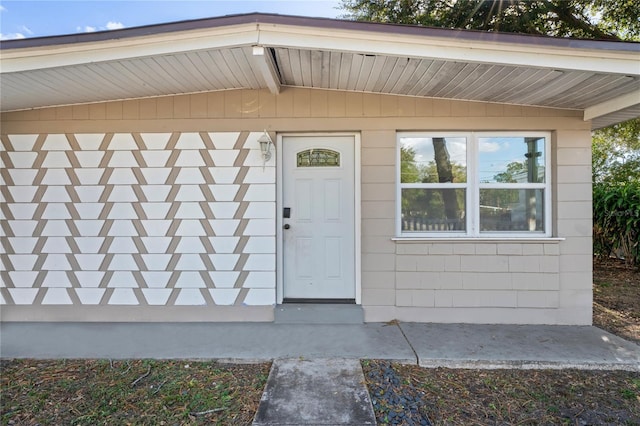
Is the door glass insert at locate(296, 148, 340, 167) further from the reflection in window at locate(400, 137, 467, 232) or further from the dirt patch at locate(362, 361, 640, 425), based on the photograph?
the dirt patch at locate(362, 361, 640, 425)

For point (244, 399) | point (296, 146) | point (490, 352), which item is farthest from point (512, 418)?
point (296, 146)

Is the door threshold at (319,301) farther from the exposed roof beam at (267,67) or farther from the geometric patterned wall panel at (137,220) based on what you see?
the exposed roof beam at (267,67)

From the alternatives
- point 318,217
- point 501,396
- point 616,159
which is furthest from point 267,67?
point 616,159

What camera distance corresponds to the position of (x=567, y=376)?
2.68m

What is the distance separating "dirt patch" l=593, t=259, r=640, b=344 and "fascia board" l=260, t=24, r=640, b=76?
2780 millimetres

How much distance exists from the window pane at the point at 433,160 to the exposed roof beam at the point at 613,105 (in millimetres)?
1303

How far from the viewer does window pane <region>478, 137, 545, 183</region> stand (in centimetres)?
375

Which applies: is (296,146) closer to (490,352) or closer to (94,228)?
(94,228)

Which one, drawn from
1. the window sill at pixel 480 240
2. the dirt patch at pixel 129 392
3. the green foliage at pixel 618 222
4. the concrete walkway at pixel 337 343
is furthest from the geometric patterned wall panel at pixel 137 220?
the green foliage at pixel 618 222

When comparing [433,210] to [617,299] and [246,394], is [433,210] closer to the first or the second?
[246,394]

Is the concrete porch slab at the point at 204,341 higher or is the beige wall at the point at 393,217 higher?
the beige wall at the point at 393,217

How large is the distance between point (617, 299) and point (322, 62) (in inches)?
215

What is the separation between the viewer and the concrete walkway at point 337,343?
2854mm

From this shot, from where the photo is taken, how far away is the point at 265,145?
142 inches
